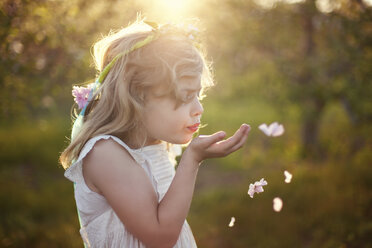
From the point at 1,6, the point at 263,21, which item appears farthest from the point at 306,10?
the point at 1,6

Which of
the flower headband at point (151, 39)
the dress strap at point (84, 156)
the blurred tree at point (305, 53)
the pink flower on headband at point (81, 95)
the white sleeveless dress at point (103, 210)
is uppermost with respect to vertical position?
the flower headband at point (151, 39)

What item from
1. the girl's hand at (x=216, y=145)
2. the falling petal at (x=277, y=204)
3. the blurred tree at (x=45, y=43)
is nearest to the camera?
the girl's hand at (x=216, y=145)

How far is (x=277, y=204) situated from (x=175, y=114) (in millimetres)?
2608

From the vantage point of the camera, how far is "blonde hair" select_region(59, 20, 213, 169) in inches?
61.4

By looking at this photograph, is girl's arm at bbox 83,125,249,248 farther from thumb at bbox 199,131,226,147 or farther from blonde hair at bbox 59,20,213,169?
blonde hair at bbox 59,20,213,169

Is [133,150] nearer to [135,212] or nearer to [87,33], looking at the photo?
[135,212]

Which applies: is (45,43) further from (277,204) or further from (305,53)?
(305,53)

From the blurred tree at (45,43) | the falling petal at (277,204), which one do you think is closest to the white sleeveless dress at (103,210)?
the blurred tree at (45,43)

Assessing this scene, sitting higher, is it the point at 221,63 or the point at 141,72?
the point at 141,72

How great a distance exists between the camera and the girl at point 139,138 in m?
1.44

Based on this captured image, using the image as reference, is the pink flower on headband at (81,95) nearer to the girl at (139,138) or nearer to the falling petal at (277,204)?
the girl at (139,138)

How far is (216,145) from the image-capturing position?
1468 mm

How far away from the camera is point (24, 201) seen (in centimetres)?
483

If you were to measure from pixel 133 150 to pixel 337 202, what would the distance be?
2847mm
